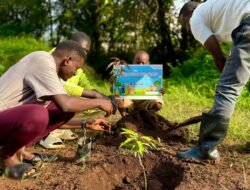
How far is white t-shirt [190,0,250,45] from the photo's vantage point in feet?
11.2

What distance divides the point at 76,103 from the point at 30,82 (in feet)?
1.20

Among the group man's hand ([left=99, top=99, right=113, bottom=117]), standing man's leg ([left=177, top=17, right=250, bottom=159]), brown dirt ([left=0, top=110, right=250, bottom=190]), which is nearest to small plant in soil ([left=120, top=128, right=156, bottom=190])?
brown dirt ([left=0, top=110, right=250, bottom=190])

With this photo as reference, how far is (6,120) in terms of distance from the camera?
2975 mm

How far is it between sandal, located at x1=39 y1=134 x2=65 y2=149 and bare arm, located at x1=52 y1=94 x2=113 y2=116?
2.70 feet

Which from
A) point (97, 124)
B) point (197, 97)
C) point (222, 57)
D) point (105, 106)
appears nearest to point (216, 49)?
point (222, 57)

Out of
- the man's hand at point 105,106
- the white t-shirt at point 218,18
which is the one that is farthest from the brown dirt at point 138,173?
the white t-shirt at point 218,18

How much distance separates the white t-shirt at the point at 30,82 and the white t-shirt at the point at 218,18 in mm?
1209

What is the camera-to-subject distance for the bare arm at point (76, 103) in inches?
126

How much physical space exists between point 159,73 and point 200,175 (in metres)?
1.73

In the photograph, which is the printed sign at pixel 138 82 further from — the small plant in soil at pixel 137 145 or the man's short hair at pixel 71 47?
the man's short hair at pixel 71 47

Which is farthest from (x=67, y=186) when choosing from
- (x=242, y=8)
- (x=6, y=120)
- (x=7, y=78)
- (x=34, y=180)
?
(x=242, y=8)

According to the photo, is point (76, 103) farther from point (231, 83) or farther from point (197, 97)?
point (197, 97)

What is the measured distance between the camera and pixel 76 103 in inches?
130

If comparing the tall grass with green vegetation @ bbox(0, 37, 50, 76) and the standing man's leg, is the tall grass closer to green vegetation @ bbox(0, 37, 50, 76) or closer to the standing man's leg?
Answer: the standing man's leg
